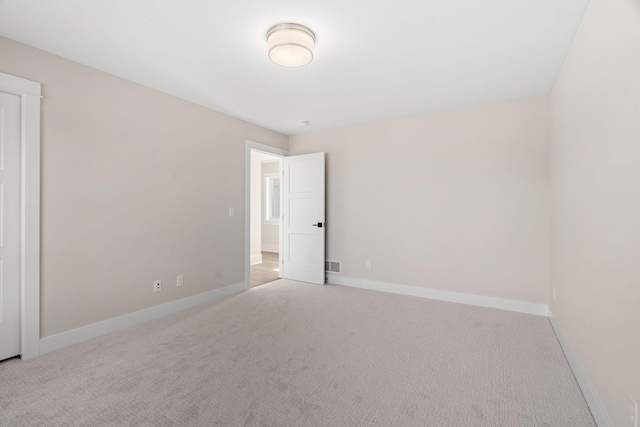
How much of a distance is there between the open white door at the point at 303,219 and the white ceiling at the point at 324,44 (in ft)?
4.92

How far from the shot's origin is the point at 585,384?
187cm

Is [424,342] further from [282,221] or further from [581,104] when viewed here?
[282,221]

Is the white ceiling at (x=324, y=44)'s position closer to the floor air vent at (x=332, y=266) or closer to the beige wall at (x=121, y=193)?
the beige wall at (x=121, y=193)

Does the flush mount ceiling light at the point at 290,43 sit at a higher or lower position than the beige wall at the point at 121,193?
higher

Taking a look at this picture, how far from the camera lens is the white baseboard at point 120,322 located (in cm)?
249

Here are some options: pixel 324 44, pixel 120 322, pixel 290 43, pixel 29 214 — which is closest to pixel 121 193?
pixel 29 214

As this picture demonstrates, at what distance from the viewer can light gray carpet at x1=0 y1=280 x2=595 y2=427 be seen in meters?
1.71

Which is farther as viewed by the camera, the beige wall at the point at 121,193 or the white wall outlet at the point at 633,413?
the beige wall at the point at 121,193

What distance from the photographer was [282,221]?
17.0 feet

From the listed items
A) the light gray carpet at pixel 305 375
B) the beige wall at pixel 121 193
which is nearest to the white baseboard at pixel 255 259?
the beige wall at pixel 121 193

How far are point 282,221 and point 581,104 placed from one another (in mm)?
4090

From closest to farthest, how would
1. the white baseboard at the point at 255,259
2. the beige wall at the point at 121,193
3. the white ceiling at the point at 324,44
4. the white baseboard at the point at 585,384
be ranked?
the white baseboard at the point at 585,384, the white ceiling at the point at 324,44, the beige wall at the point at 121,193, the white baseboard at the point at 255,259

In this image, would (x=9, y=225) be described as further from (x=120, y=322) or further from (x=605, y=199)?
(x=605, y=199)

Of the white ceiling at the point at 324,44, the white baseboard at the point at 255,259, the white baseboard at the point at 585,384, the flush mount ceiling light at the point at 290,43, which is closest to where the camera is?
the white baseboard at the point at 585,384
